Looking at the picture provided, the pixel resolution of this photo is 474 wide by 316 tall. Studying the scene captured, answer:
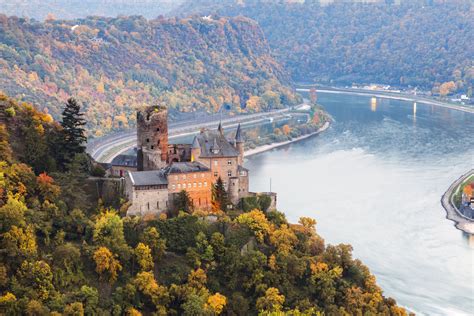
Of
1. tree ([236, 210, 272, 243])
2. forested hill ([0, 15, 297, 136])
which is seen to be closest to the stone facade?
tree ([236, 210, 272, 243])

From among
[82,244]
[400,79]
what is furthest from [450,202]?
[400,79]

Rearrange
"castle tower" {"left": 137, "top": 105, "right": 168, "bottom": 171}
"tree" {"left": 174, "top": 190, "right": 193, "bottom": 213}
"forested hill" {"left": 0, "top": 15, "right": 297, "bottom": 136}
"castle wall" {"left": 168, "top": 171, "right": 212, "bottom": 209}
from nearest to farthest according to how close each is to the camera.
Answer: "tree" {"left": 174, "top": 190, "right": 193, "bottom": 213} → "castle wall" {"left": 168, "top": 171, "right": 212, "bottom": 209} → "castle tower" {"left": 137, "top": 105, "right": 168, "bottom": 171} → "forested hill" {"left": 0, "top": 15, "right": 297, "bottom": 136}

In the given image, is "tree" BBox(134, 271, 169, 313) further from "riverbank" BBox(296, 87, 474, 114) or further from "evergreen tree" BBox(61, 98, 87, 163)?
"riverbank" BBox(296, 87, 474, 114)

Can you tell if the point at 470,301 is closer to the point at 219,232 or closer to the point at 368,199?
the point at 219,232

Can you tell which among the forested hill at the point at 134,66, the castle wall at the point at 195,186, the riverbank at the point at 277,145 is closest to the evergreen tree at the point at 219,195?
the castle wall at the point at 195,186

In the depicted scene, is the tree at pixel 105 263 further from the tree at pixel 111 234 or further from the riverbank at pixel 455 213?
the riverbank at pixel 455 213
